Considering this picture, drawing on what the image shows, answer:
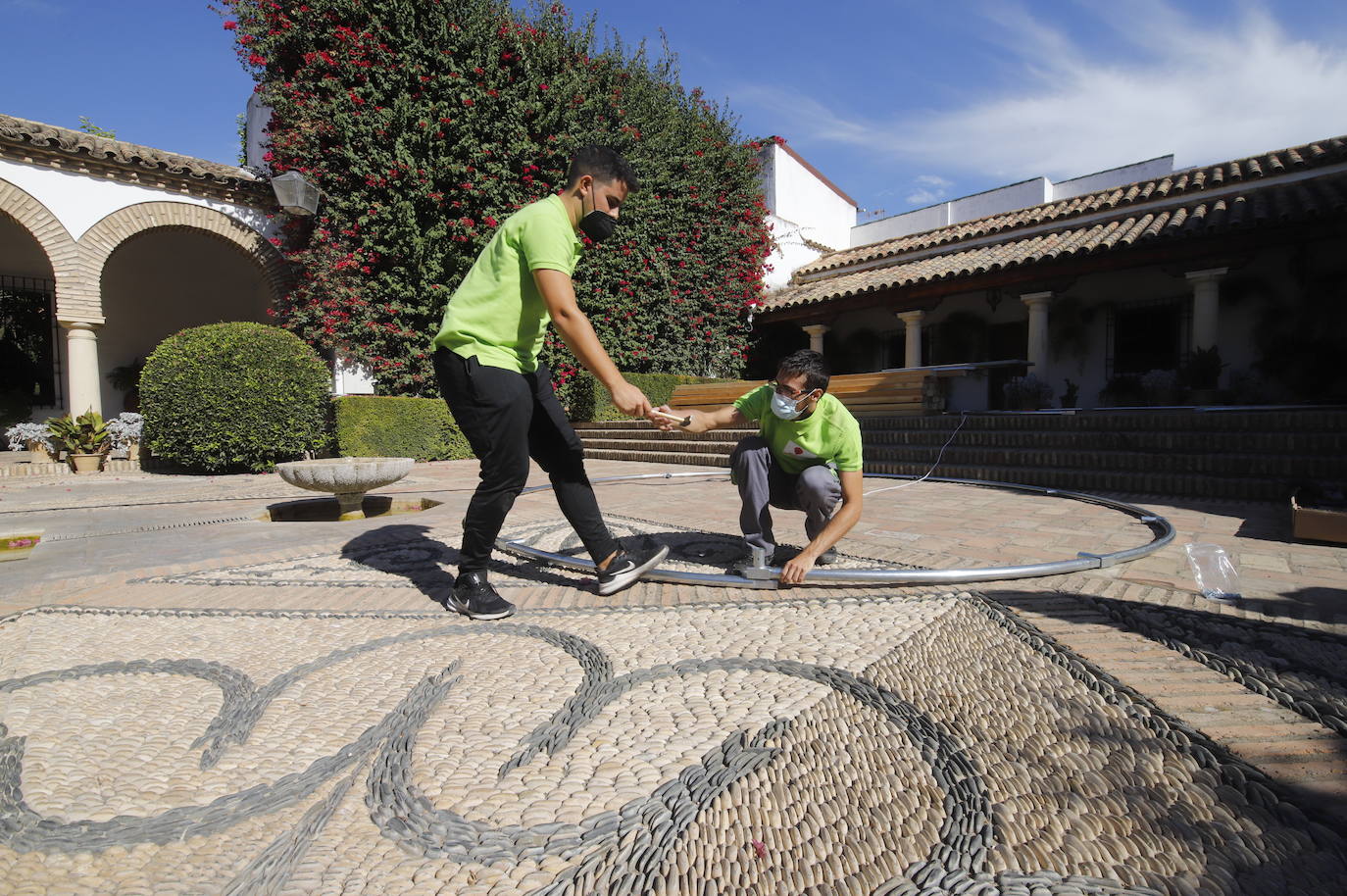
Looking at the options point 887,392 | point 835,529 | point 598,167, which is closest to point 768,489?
point 835,529

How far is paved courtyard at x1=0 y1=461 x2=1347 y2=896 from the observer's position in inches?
43.9

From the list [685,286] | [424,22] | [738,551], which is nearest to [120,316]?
[424,22]

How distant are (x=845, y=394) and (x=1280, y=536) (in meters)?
5.93

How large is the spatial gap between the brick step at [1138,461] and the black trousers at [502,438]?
597cm

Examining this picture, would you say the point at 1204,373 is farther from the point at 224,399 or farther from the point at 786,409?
the point at 224,399

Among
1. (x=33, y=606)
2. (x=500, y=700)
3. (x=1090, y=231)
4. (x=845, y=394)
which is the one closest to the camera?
(x=500, y=700)

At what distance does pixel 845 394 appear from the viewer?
9609 millimetres

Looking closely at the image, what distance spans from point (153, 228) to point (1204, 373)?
1618 centimetres

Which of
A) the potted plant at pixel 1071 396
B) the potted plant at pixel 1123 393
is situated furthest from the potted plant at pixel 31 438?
the potted plant at pixel 1123 393

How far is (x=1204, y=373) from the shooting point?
31.3 feet

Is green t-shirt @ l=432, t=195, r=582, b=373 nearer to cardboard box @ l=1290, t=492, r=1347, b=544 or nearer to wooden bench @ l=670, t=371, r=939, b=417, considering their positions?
cardboard box @ l=1290, t=492, r=1347, b=544

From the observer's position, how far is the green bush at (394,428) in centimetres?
936

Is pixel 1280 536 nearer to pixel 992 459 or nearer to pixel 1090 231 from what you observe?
pixel 992 459

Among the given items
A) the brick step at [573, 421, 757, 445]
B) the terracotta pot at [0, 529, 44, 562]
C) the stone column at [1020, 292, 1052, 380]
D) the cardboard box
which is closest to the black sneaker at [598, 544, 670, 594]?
the terracotta pot at [0, 529, 44, 562]
